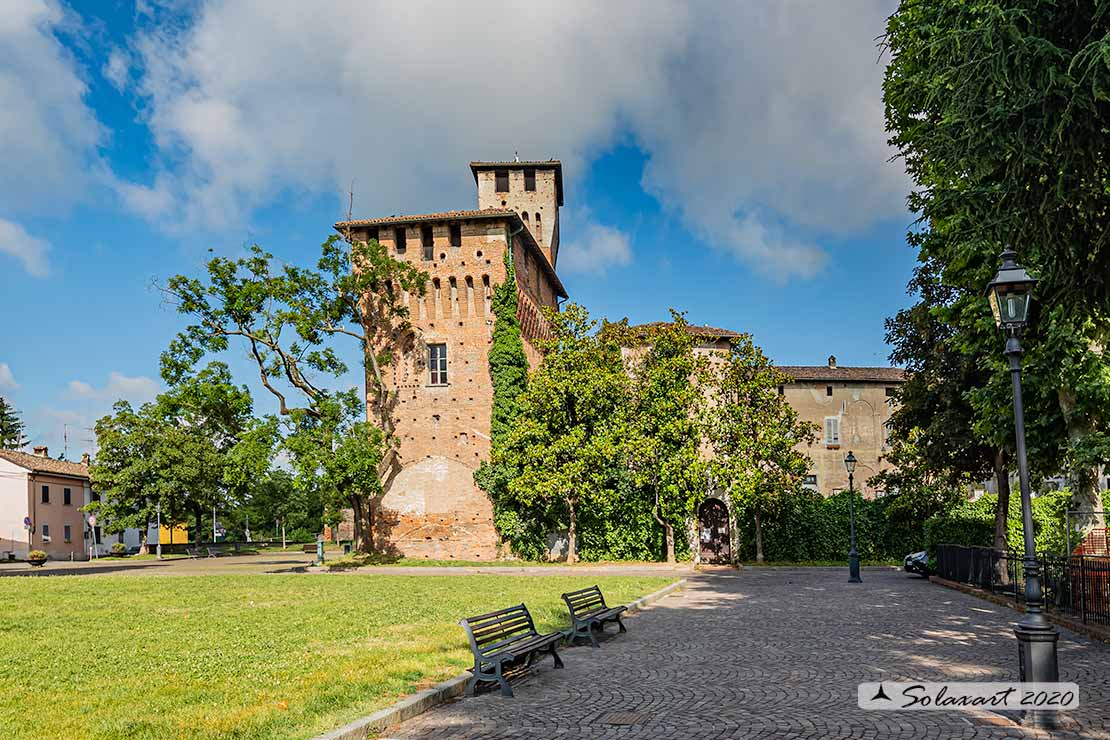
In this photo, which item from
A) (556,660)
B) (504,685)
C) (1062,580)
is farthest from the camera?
(1062,580)

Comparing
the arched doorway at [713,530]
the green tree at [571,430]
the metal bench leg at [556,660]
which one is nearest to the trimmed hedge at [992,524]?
the arched doorway at [713,530]

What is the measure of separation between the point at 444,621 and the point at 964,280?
12.0 metres

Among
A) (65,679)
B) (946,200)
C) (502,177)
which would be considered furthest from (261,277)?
(946,200)

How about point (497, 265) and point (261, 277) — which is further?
point (497, 265)

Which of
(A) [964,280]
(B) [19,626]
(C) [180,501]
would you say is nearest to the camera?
(B) [19,626]

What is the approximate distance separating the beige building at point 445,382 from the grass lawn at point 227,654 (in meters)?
13.3

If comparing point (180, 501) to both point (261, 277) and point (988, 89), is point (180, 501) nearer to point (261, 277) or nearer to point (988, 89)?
point (261, 277)

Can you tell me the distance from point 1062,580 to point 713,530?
24.8 metres

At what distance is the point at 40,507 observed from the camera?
58.0 meters

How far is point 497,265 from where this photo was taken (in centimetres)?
3791

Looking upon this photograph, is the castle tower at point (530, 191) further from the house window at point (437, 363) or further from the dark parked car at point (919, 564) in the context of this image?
the dark parked car at point (919, 564)

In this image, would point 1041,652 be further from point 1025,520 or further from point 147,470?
point 147,470

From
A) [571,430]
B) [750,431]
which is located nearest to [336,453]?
[571,430]

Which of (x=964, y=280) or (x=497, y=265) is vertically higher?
(x=497, y=265)
